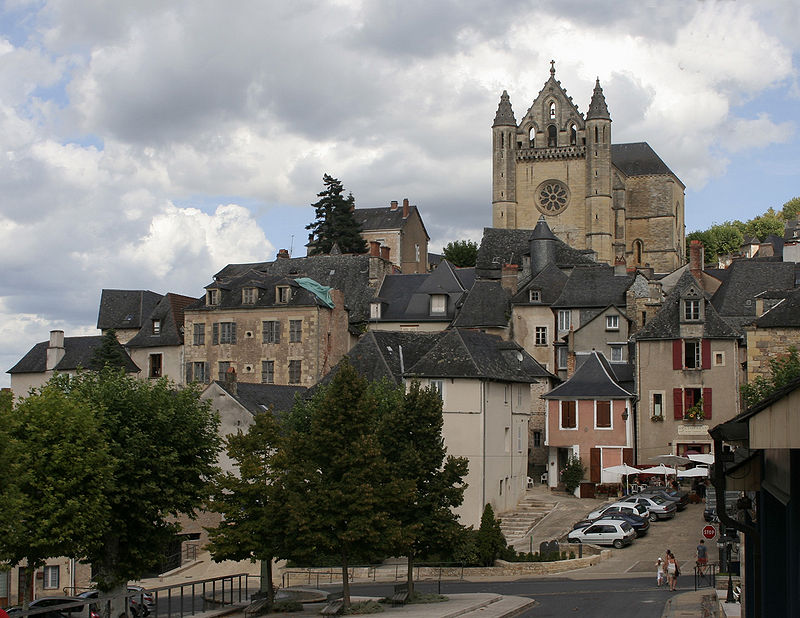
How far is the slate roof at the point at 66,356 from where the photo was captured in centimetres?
7169

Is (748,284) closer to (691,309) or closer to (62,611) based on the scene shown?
(691,309)

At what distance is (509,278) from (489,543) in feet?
109

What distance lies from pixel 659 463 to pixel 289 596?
22.5 metres

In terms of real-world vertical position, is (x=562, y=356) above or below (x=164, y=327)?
below

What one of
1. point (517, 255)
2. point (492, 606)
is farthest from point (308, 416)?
point (517, 255)

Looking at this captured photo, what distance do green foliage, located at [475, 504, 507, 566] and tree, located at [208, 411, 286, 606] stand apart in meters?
10.2

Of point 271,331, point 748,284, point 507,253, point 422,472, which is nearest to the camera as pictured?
point 422,472

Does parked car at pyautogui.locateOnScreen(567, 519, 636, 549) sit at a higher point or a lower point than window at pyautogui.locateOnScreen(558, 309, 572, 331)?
lower

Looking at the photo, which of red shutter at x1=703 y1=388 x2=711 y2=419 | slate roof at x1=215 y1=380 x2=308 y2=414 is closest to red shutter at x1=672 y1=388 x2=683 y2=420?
red shutter at x1=703 y1=388 x2=711 y2=419

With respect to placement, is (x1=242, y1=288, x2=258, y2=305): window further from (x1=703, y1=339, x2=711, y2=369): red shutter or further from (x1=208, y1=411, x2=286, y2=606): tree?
(x1=208, y1=411, x2=286, y2=606): tree

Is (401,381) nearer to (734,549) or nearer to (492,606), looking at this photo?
(734,549)

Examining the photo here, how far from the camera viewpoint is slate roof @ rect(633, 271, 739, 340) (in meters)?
55.0

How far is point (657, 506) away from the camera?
152ft

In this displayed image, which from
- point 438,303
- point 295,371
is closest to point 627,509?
point 295,371
